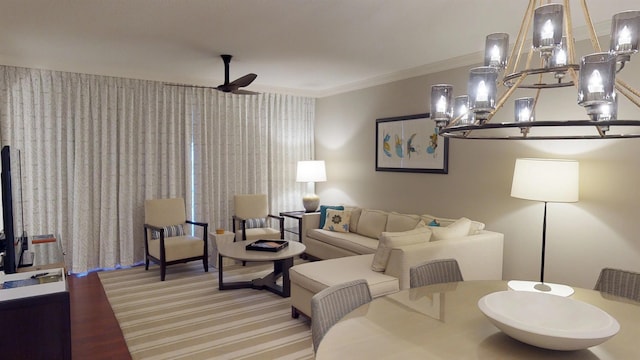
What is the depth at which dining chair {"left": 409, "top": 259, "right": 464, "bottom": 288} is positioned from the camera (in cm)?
227

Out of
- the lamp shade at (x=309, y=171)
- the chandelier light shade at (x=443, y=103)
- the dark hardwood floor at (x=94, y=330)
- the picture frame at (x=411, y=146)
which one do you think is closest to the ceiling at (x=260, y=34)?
the picture frame at (x=411, y=146)

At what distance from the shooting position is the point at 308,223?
18.6 feet

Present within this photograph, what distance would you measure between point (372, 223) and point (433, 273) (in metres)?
2.79

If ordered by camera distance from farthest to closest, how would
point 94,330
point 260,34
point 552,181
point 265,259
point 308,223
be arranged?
1. point 308,223
2. point 265,259
3. point 260,34
4. point 552,181
5. point 94,330

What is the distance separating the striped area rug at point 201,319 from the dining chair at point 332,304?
4.00 ft

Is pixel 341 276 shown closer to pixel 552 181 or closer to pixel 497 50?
pixel 552 181

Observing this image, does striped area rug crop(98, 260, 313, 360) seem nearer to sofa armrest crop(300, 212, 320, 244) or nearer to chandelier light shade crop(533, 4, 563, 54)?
sofa armrest crop(300, 212, 320, 244)

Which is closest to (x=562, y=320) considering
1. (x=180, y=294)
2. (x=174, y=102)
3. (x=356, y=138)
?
(x=180, y=294)

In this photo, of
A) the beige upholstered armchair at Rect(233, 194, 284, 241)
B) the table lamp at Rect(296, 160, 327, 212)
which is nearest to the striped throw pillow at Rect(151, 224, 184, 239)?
the beige upholstered armchair at Rect(233, 194, 284, 241)

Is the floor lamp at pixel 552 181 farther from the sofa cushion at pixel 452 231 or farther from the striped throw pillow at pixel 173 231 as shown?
the striped throw pillow at pixel 173 231

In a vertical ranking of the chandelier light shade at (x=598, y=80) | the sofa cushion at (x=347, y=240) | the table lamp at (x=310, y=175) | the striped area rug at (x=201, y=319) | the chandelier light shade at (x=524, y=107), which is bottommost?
the striped area rug at (x=201, y=319)

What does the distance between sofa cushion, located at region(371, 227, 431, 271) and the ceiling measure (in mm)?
1727

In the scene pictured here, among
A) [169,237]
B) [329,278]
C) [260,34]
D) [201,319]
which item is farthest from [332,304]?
[169,237]

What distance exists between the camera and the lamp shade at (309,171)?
605 centimetres
